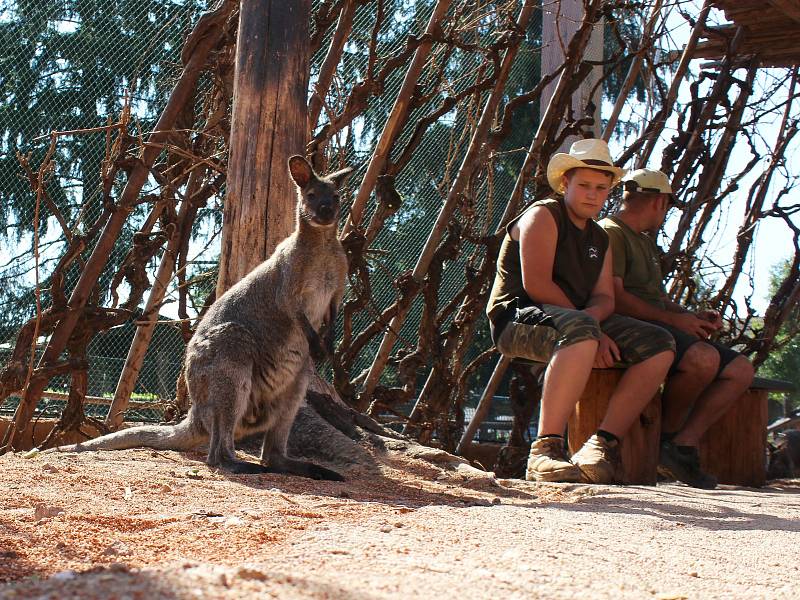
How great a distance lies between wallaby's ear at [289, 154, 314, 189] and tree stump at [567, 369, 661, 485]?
210 centimetres

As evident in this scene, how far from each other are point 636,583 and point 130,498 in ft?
6.22

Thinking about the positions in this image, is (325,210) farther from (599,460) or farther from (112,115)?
(112,115)

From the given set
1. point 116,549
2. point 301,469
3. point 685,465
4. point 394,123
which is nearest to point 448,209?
point 394,123

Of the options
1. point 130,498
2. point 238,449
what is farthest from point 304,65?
point 130,498

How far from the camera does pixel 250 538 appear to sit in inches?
101

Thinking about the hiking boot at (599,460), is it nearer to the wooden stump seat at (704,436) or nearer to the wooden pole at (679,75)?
the wooden stump seat at (704,436)

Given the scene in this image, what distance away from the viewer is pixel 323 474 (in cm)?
443

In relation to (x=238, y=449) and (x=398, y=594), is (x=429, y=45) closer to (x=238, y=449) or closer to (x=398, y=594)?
(x=238, y=449)

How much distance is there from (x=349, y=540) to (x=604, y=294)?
335 cm

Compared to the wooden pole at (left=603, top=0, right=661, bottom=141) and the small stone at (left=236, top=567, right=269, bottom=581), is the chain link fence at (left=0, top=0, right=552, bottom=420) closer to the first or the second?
the wooden pole at (left=603, top=0, right=661, bottom=141)

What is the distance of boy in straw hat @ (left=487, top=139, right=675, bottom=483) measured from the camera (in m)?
4.92

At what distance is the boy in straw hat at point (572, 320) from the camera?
16.1ft

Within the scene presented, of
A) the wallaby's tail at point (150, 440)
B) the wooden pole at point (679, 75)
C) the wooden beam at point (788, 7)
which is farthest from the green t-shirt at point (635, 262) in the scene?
the wallaby's tail at point (150, 440)

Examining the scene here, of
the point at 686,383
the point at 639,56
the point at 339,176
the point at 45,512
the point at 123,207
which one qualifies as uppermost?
the point at 639,56
